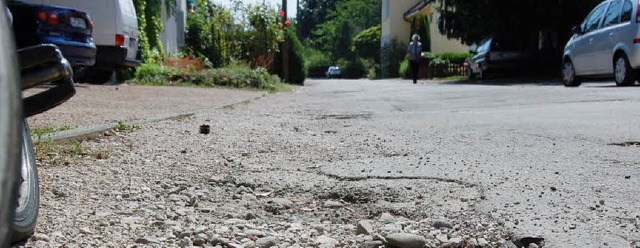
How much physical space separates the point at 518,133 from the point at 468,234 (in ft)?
9.28

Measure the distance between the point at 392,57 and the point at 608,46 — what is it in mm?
38551

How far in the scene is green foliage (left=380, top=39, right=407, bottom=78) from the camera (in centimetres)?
4969

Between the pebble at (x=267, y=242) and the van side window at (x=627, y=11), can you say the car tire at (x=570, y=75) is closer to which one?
the van side window at (x=627, y=11)

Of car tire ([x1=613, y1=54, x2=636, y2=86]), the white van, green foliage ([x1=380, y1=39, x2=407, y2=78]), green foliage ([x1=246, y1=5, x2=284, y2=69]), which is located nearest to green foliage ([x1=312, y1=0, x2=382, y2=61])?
green foliage ([x1=380, y1=39, x2=407, y2=78])

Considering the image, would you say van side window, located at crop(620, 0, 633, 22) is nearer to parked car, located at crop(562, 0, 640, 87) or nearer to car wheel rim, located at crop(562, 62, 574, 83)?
parked car, located at crop(562, 0, 640, 87)

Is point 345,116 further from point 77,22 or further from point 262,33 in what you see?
point 262,33

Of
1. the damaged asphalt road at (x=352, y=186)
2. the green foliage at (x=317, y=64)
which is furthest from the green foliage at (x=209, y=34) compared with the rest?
the green foliage at (x=317, y=64)

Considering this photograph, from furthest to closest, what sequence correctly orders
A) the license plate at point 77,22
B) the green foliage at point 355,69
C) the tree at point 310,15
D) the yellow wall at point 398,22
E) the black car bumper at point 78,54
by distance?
the tree at point 310,15, the green foliage at point 355,69, the yellow wall at point 398,22, the license plate at point 77,22, the black car bumper at point 78,54

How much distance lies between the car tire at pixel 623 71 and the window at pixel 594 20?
1.02 metres

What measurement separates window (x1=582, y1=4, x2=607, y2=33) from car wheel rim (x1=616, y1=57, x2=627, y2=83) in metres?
1.10

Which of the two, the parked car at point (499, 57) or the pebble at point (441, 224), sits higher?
the parked car at point (499, 57)

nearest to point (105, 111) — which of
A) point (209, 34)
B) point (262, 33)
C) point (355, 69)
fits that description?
point (262, 33)

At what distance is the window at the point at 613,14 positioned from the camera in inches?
461

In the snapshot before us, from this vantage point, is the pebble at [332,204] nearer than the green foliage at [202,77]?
Yes
